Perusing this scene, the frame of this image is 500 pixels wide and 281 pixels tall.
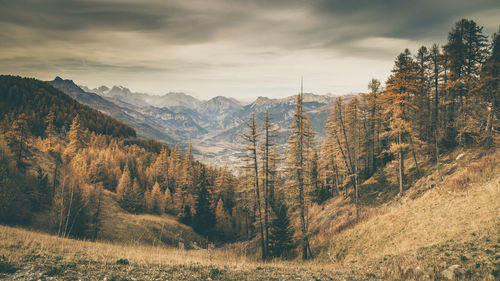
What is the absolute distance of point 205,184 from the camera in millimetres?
57312

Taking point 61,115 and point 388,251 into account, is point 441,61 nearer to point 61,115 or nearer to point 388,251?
point 388,251

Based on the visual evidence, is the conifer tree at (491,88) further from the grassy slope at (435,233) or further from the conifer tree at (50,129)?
the conifer tree at (50,129)

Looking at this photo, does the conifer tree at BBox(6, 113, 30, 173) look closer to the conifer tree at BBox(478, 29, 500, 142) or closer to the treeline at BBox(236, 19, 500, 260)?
the treeline at BBox(236, 19, 500, 260)

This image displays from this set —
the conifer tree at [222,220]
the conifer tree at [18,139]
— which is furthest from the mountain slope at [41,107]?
the conifer tree at [222,220]

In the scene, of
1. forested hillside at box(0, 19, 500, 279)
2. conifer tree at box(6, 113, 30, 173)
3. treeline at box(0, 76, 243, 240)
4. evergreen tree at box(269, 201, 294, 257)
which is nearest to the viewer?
forested hillside at box(0, 19, 500, 279)

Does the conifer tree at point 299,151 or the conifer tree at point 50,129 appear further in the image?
the conifer tree at point 50,129

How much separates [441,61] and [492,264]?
3153 centimetres

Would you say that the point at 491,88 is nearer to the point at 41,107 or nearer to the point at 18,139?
the point at 18,139

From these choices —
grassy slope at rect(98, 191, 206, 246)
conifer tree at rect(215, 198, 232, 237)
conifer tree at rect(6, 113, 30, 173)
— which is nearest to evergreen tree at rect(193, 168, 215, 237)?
conifer tree at rect(215, 198, 232, 237)

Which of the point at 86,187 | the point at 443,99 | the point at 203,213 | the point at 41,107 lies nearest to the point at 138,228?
the point at 86,187

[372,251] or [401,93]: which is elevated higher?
[401,93]

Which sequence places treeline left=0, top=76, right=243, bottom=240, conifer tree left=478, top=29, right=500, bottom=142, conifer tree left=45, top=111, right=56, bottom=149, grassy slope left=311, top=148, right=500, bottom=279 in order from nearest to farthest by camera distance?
1. grassy slope left=311, top=148, right=500, bottom=279
2. conifer tree left=478, top=29, right=500, bottom=142
3. treeline left=0, top=76, right=243, bottom=240
4. conifer tree left=45, top=111, right=56, bottom=149

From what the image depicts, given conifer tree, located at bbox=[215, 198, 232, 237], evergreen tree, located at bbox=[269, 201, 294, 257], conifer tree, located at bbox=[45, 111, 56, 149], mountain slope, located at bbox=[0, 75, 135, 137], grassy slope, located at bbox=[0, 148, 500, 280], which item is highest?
mountain slope, located at bbox=[0, 75, 135, 137]

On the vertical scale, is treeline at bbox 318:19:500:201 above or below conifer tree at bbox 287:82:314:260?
above
